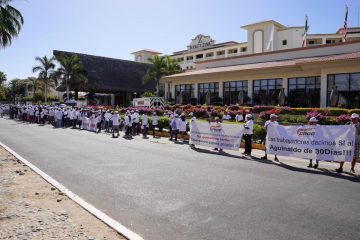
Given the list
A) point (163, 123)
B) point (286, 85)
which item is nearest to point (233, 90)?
point (286, 85)

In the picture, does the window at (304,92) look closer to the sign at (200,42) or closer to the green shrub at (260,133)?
the green shrub at (260,133)

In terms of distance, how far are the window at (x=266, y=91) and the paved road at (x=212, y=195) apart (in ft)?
64.2

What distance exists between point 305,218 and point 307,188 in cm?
233

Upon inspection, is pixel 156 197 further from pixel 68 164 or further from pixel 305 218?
pixel 68 164

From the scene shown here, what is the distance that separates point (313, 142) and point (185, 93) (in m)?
29.2

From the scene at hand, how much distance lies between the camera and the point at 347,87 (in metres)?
25.3

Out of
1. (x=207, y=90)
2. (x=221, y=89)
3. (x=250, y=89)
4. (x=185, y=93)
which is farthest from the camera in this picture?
(x=185, y=93)

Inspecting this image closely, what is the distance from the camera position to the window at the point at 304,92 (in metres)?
27.8

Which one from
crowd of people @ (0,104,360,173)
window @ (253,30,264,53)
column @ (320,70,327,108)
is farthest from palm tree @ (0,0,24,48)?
window @ (253,30,264,53)

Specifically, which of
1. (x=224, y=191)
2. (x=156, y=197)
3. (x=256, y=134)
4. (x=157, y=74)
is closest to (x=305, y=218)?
(x=224, y=191)

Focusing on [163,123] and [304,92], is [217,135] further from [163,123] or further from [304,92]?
[304,92]

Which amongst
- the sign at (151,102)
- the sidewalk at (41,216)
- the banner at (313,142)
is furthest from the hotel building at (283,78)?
the sidewalk at (41,216)

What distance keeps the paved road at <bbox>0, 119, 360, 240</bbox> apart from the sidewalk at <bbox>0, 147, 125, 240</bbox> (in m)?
0.52

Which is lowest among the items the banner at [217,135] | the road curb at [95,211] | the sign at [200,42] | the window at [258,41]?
the road curb at [95,211]
